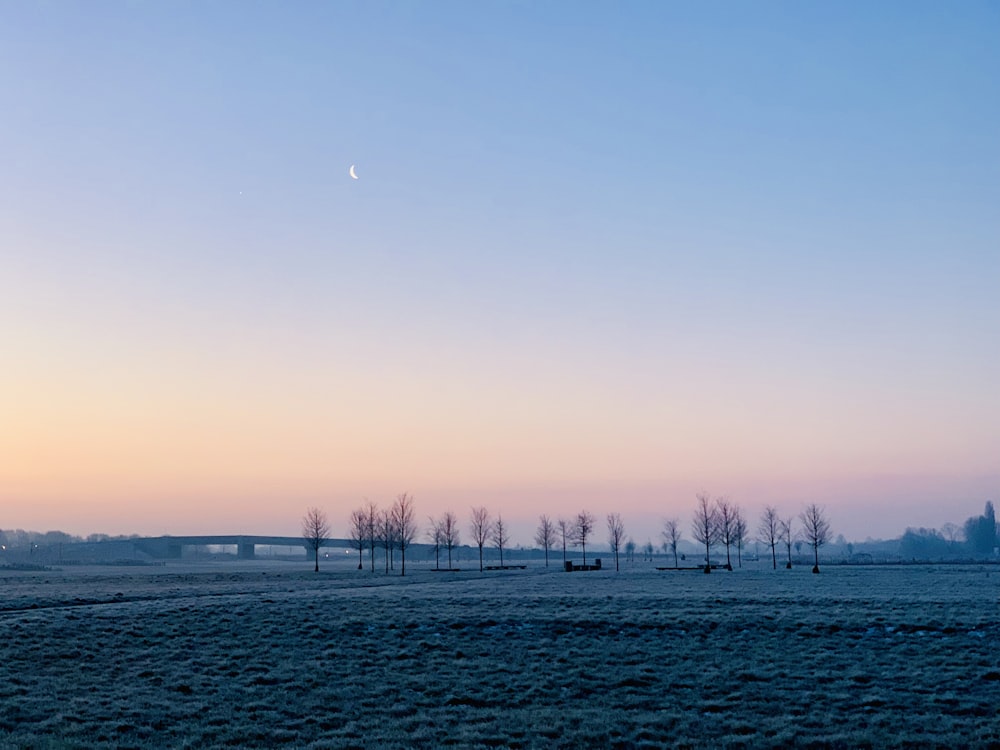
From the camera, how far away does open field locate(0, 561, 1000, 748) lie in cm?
1866

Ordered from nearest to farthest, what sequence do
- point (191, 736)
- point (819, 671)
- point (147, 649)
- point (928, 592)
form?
point (191, 736)
point (819, 671)
point (147, 649)
point (928, 592)

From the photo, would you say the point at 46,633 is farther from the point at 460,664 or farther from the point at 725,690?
the point at 725,690

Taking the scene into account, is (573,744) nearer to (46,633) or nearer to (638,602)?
(46,633)

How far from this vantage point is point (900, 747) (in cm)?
1697

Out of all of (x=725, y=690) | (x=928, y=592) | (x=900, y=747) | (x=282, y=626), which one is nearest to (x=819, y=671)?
(x=725, y=690)

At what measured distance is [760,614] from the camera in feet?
119

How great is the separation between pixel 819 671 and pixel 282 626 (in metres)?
20.4

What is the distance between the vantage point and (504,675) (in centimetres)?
2483

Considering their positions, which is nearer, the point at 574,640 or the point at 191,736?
the point at 191,736

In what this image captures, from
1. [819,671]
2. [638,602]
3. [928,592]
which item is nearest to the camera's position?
[819,671]

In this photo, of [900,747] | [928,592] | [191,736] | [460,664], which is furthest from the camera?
[928,592]

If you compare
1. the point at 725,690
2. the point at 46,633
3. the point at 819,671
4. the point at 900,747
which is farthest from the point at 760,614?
the point at 46,633

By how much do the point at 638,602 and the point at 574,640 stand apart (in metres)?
14.2

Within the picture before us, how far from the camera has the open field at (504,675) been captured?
734 inches
